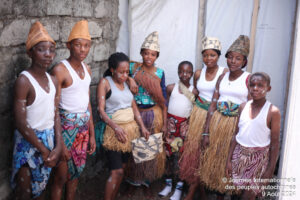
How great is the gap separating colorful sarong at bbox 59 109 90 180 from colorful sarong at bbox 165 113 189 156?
1130 millimetres

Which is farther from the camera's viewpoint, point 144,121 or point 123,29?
point 123,29

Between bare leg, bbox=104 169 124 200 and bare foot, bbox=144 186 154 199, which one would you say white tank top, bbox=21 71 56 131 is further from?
bare foot, bbox=144 186 154 199

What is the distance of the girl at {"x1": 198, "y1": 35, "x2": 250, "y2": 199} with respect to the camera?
2977 millimetres

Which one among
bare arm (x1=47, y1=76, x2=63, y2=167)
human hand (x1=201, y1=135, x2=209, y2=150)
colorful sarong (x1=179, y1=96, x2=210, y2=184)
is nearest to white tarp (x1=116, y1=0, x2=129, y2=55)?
colorful sarong (x1=179, y1=96, x2=210, y2=184)

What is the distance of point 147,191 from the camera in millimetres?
3600

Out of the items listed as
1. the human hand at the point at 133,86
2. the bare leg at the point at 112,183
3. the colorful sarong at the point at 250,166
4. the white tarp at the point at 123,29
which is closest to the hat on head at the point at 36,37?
the human hand at the point at 133,86

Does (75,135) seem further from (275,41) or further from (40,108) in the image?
(275,41)

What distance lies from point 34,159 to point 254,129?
189 cm

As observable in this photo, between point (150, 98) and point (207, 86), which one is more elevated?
point (207, 86)

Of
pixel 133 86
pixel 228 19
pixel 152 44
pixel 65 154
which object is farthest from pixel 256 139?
pixel 228 19

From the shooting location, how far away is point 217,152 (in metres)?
3.05

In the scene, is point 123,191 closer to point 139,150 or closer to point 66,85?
point 139,150

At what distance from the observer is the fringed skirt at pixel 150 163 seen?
342cm

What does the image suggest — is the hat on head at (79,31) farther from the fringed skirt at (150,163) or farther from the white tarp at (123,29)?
the white tarp at (123,29)
